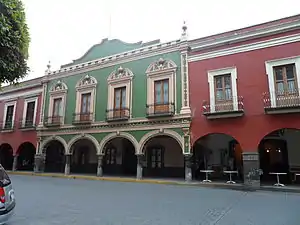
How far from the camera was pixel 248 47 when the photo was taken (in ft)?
37.3

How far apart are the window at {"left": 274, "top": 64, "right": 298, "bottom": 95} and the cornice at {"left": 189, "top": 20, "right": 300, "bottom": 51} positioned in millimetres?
1617

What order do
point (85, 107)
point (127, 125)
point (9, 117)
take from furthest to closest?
point (9, 117), point (85, 107), point (127, 125)

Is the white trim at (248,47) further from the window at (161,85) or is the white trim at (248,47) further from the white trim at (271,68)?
the window at (161,85)

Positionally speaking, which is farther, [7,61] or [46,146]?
[46,146]

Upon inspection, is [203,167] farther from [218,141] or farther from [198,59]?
[198,59]

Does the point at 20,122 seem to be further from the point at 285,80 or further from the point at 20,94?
the point at 285,80

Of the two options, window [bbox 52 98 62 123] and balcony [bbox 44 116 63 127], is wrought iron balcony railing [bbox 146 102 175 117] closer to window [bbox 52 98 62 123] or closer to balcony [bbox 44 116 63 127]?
balcony [bbox 44 116 63 127]

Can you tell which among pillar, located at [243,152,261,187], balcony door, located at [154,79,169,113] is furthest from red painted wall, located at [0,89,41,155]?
pillar, located at [243,152,261,187]

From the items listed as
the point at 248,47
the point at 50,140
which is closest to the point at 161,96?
the point at 248,47

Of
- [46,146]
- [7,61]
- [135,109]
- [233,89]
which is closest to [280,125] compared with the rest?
[233,89]

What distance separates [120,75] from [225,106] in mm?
6509

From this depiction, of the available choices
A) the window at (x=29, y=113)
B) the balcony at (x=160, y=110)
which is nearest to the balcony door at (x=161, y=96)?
the balcony at (x=160, y=110)

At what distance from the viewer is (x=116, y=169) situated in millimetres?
16266

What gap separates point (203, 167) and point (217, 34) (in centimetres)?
727
